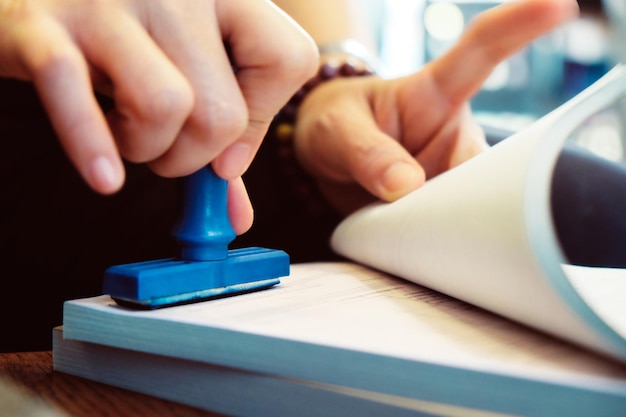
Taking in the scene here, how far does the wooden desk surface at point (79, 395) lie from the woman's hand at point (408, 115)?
1.10 ft

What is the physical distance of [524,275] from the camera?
0.30 metres

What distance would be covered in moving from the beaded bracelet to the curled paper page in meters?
0.35

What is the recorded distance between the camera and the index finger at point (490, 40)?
617 mm

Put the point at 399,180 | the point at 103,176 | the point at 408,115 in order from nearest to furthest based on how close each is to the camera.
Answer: the point at 103,176
the point at 399,180
the point at 408,115

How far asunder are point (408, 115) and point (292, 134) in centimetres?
17

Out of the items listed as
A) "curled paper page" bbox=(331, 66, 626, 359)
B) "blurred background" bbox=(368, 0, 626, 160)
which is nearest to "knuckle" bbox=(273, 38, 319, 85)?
"curled paper page" bbox=(331, 66, 626, 359)

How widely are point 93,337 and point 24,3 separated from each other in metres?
0.19

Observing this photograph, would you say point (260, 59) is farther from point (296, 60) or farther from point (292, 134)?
point (292, 134)

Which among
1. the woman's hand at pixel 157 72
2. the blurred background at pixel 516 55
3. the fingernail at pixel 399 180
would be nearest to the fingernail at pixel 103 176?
the woman's hand at pixel 157 72

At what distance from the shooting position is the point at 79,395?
0.34 metres

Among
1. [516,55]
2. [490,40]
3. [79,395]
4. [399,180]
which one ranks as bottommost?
[79,395]

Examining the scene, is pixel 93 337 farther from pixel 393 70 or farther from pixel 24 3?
pixel 393 70

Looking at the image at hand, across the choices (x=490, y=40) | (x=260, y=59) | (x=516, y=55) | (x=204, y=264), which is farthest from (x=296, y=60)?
(x=516, y=55)

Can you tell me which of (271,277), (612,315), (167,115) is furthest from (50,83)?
(612,315)
